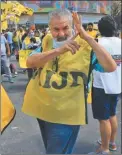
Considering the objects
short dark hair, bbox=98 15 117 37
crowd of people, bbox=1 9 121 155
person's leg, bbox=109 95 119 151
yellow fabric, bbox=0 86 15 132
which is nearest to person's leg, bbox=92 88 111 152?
person's leg, bbox=109 95 119 151

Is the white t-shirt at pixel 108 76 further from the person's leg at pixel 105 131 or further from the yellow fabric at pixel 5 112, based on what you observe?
the yellow fabric at pixel 5 112

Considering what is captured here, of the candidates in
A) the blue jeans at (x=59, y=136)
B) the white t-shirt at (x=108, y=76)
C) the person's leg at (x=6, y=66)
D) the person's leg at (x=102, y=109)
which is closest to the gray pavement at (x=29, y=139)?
the person's leg at (x=102, y=109)

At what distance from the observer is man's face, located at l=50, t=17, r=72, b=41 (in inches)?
107

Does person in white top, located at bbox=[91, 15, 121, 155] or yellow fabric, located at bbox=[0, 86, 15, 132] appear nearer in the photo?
yellow fabric, located at bbox=[0, 86, 15, 132]

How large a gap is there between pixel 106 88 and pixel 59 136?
1.51m

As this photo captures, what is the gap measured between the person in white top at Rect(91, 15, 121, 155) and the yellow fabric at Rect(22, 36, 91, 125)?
147 cm

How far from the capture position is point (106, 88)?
427 centimetres

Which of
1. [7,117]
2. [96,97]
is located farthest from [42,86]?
[96,97]

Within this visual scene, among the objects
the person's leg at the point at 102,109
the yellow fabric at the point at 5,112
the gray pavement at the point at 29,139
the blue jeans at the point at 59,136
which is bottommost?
the gray pavement at the point at 29,139

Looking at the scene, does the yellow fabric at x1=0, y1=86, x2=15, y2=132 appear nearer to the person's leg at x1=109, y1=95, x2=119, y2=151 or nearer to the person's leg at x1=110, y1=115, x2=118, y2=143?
the person's leg at x1=109, y1=95, x2=119, y2=151

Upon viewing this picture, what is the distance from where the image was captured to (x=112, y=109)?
444cm

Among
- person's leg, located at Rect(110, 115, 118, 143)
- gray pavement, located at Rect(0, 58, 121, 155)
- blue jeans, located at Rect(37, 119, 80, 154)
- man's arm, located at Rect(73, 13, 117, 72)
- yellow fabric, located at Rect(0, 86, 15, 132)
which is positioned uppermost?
man's arm, located at Rect(73, 13, 117, 72)

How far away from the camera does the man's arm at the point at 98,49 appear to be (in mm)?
2608

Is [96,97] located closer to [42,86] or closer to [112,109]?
[112,109]
